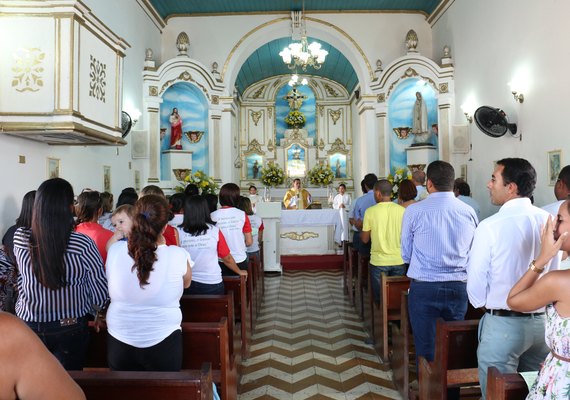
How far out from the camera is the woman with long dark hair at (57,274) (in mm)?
2236

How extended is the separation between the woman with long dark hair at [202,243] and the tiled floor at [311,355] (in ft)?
2.96

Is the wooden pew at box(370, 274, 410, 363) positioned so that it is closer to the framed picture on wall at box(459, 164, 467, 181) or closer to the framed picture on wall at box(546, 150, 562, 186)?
the framed picture on wall at box(546, 150, 562, 186)

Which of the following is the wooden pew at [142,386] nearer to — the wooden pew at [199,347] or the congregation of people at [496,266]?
the wooden pew at [199,347]

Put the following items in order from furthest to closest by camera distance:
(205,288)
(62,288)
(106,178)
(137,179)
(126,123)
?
(137,179)
(126,123)
(106,178)
(205,288)
(62,288)

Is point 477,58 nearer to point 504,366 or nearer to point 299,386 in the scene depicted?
point 299,386

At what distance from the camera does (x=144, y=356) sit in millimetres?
2400

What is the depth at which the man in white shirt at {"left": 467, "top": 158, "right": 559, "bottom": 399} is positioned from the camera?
2.22 meters

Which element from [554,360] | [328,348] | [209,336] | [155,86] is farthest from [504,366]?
[155,86]

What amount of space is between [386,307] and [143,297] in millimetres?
2410

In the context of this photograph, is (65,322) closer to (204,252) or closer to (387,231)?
(204,252)

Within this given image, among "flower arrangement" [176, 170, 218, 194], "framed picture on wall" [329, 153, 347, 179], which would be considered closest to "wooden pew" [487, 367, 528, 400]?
"flower arrangement" [176, 170, 218, 194]

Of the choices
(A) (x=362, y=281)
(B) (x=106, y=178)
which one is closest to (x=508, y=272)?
(A) (x=362, y=281)

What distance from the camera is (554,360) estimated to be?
5.25ft

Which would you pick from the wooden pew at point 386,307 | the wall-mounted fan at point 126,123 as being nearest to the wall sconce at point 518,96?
the wooden pew at point 386,307
